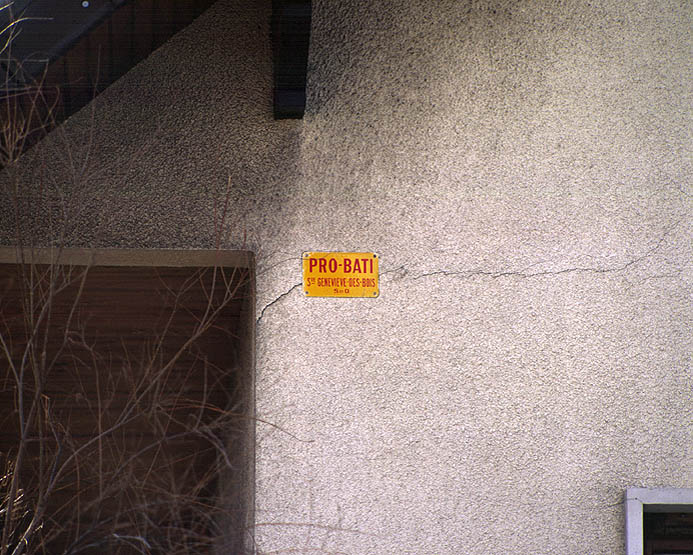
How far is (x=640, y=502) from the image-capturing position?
118 inches

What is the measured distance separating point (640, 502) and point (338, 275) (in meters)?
1.43

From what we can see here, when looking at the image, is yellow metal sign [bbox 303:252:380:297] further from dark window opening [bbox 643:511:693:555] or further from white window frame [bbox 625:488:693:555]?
dark window opening [bbox 643:511:693:555]

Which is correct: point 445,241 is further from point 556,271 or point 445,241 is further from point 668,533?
point 668,533

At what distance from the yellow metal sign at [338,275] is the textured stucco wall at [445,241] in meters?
0.04

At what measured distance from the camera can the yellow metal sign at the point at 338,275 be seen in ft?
9.77

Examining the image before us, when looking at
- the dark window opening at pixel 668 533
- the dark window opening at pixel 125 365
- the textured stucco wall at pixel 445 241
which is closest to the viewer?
the textured stucco wall at pixel 445 241

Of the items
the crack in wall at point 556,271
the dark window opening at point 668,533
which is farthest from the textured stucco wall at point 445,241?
the dark window opening at point 668,533

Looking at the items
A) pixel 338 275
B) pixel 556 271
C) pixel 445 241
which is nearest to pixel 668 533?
pixel 556 271

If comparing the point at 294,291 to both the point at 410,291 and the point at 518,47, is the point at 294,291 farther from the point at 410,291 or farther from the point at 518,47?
the point at 518,47

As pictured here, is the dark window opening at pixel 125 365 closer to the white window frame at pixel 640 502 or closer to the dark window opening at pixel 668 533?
the white window frame at pixel 640 502

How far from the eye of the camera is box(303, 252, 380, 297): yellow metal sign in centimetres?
298

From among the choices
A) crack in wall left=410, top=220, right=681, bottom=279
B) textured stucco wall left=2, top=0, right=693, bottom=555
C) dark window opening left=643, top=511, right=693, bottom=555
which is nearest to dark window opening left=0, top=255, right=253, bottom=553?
textured stucco wall left=2, top=0, right=693, bottom=555

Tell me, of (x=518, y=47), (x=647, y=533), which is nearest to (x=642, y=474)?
(x=647, y=533)

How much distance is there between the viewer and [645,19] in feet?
10.4
